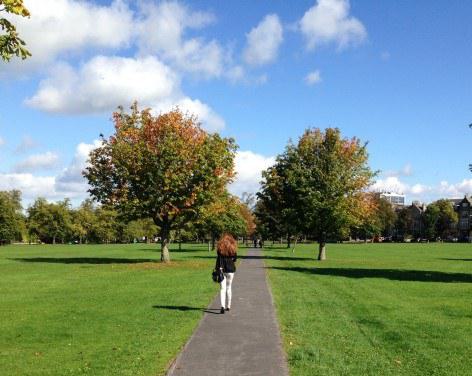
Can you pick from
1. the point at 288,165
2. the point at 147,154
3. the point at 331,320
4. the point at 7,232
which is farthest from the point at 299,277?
the point at 7,232

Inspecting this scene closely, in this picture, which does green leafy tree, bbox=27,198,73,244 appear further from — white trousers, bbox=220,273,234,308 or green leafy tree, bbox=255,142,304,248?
white trousers, bbox=220,273,234,308

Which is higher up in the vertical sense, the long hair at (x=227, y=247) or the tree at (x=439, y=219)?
the tree at (x=439, y=219)

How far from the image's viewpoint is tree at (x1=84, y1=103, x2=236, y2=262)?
3472 cm

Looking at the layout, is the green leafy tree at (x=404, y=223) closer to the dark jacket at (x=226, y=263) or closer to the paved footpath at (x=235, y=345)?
the dark jacket at (x=226, y=263)

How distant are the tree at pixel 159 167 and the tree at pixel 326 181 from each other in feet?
21.7

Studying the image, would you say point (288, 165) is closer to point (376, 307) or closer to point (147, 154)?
point (147, 154)

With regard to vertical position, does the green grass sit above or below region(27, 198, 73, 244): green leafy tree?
below

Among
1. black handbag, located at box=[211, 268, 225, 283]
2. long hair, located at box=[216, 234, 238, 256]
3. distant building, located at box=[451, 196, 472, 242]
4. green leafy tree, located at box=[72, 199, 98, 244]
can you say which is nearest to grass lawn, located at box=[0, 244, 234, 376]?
black handbag, located at box=[211, 268, 225, 283]

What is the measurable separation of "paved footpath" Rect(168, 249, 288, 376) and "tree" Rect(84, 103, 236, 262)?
20371 mm

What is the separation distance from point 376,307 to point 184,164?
72.0 ft

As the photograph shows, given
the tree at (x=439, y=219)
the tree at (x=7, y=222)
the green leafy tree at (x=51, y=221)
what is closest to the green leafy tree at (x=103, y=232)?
the green leafy tree at (x=51, y=221)

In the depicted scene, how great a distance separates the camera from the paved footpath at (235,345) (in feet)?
26.6

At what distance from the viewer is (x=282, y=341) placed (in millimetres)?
10148

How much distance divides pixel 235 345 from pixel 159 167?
84.3 ft
